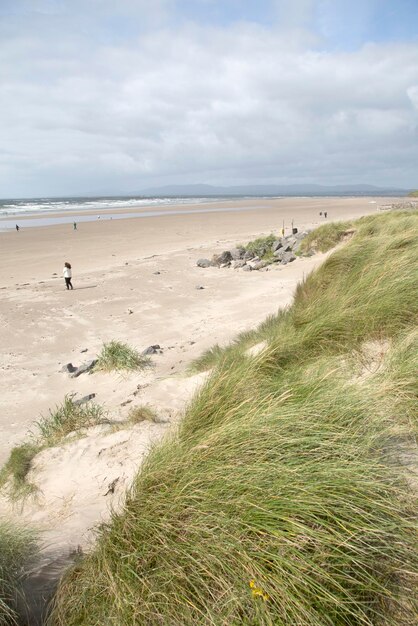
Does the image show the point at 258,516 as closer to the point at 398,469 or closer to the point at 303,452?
the point at 303,452

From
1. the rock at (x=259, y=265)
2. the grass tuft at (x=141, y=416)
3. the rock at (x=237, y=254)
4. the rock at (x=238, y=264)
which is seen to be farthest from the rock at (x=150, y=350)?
the rock at (x=237, y=254)

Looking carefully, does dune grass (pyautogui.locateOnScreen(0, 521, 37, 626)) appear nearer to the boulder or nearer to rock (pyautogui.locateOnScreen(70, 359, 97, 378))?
rock (pyautogui.locateOnScreen(70, 359, 97, 378))

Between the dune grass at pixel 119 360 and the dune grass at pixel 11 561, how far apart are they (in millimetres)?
4191

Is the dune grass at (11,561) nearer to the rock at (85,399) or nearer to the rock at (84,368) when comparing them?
the rock at (85,399)

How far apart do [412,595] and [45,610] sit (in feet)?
6.59

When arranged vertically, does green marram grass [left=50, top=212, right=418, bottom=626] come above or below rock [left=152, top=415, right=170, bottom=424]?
above

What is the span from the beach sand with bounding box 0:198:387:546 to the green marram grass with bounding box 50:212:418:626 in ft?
2.78

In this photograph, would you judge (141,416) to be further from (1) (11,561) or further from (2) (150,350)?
(2) (150,350)

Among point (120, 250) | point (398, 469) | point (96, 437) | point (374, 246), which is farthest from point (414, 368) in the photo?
point (120, 250)

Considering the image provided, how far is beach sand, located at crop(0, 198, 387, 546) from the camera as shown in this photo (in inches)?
147

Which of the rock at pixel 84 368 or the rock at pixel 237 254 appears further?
the rock at pixel 237 254

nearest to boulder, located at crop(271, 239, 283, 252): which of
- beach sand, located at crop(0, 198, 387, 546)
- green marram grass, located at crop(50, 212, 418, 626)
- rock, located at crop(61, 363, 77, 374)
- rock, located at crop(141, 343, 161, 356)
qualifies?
beach sand, located at crop(0, 198, 387, 546)

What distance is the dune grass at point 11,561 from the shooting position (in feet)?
7.09

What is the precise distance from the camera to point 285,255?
1702 centimetres
